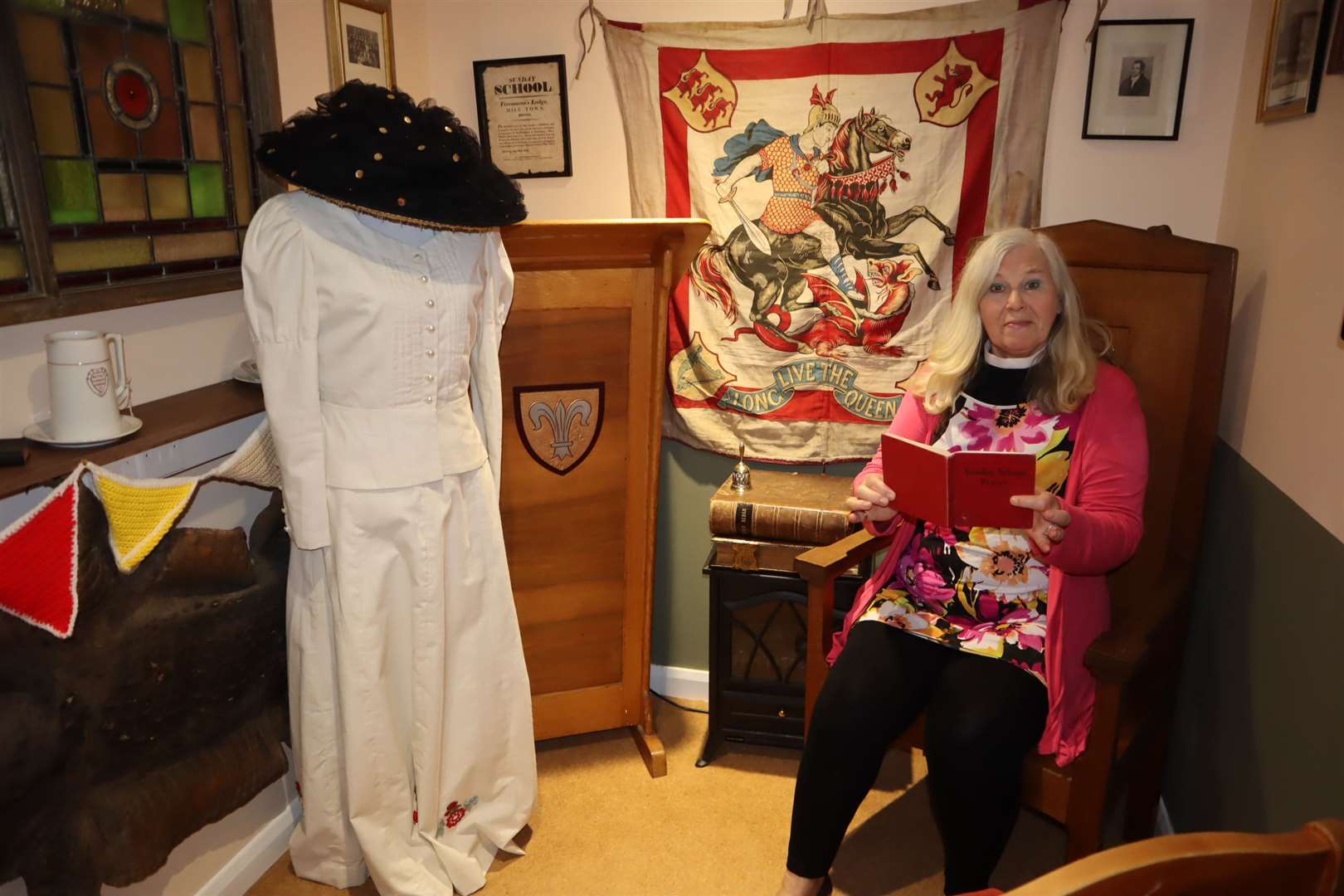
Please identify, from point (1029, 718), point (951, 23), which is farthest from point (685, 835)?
point (951, 23)

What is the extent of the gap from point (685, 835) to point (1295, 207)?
1.76 metres

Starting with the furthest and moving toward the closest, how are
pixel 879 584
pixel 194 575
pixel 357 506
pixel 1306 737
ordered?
1. pixel 879 584
2. pixel 357 506
3. pixel 194 575
4. pixel 1306 737

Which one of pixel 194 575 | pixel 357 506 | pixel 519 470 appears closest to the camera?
pixel 194 575

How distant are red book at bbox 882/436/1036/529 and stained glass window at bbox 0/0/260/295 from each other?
1.32 meters

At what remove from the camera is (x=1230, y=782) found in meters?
1.67

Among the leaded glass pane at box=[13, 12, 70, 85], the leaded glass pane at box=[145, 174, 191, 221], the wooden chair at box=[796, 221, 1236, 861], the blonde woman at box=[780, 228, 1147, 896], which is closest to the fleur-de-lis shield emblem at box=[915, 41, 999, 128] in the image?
the wooden chair at box=[796, 221, 1236, 861]

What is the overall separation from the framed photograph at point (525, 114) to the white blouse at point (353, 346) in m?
0.80

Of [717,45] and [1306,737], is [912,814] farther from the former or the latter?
[717,45]

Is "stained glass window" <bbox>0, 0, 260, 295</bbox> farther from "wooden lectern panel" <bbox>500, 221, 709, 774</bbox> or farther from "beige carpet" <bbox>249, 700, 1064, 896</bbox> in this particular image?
"beige carpet" <bbox>249, 700, 1064, 896</bbox>

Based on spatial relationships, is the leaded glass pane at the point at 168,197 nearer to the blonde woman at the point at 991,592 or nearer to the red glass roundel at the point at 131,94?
the red glass roundel at the point at 131,94

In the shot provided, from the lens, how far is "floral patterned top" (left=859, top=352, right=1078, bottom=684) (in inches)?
67.1

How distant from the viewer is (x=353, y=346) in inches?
62.9

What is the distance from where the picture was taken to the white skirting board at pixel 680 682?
269cm


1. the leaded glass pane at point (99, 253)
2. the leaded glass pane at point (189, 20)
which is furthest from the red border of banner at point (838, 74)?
the leaded glass pane at point (99, 253)
